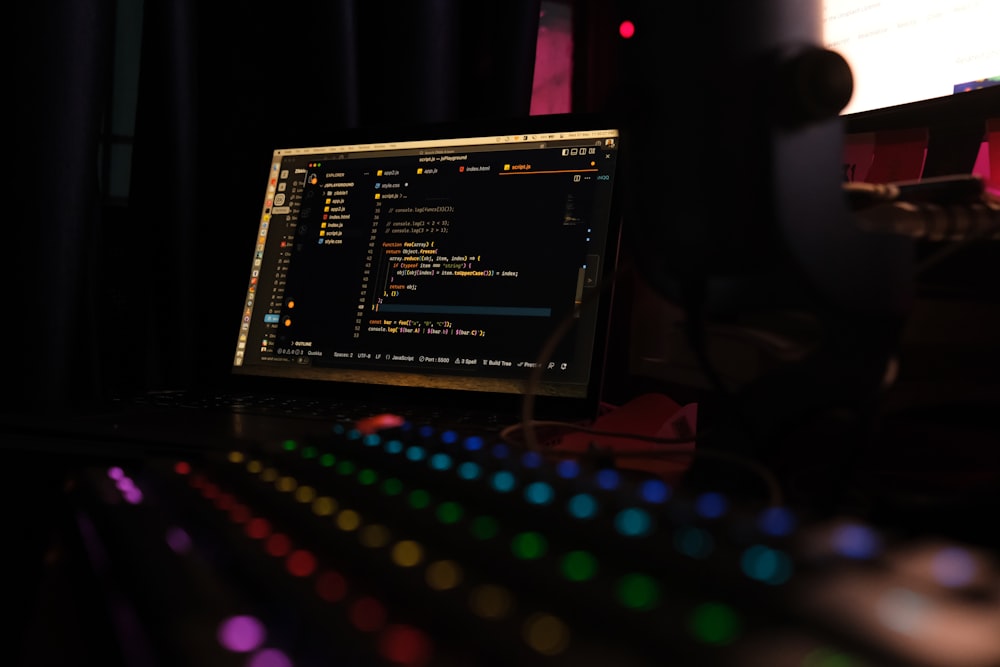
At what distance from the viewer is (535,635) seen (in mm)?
195

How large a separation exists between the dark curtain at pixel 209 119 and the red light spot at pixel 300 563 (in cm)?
79

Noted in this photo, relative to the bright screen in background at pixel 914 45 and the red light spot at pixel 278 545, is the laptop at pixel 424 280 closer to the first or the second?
the bright screen in background at pixel 914 45

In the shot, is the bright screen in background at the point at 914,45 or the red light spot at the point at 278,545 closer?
the red light spot at the point at 278,545

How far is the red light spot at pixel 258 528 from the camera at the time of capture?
300 mm

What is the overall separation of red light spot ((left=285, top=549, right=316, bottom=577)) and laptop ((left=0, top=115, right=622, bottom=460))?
1.53ft

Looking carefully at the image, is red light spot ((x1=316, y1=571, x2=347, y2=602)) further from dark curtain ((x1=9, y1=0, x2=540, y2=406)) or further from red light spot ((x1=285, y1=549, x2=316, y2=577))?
dark curtain ((x1=9, y1=0, x2=540, y2=406))

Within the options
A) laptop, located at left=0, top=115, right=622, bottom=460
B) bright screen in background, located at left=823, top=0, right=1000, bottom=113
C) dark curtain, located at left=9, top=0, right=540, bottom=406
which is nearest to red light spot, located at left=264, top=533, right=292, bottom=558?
laptop, located at left=0, top=115, right=622, bottom=460

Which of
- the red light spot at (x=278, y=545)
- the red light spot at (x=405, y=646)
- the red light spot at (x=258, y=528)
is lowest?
the red light spot at (x=258, y=528)

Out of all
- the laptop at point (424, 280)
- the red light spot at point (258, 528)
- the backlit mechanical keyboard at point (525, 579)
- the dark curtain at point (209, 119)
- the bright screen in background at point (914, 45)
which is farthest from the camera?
the dark curtain at point (209, 119)

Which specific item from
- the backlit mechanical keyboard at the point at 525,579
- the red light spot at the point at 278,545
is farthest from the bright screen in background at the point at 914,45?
the red light spot at the point at 278,545

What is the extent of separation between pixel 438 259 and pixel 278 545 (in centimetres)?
64

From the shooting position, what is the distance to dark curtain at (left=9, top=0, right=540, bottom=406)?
38.9 inches

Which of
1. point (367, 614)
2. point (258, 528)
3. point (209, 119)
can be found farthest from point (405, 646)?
point (209, 119)

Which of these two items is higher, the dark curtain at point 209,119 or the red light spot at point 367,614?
the dark curtain at point 209,119
